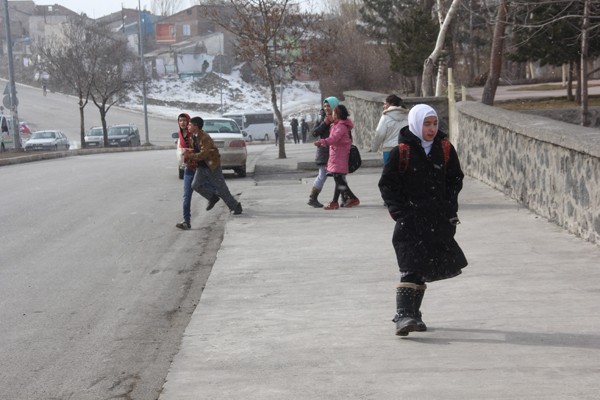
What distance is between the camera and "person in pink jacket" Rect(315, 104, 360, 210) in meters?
15.4

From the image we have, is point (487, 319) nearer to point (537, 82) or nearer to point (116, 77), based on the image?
point (537, 82)

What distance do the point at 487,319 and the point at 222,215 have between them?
9.22m

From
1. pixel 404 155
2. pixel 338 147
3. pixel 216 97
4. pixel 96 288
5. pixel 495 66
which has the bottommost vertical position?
pixel 216 97

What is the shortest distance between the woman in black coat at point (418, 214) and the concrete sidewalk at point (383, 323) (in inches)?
13.4

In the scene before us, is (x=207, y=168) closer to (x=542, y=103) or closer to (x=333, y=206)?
(x=333, y=206)

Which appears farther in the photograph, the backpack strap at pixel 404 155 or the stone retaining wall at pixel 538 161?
the stone retaining wall at pixel 538 161

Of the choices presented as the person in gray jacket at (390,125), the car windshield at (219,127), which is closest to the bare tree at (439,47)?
the car windshield at (219,127)

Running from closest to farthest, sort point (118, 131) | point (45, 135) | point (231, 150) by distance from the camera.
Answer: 1. point (231, 150)
2. point (45, 135)
3. point (118, 131)

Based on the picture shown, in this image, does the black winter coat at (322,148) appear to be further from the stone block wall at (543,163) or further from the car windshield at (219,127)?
the car windshield at (219,127)

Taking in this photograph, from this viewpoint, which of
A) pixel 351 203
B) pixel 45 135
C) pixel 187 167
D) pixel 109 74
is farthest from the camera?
pixel 109 74

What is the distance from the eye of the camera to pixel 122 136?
58.9 meters

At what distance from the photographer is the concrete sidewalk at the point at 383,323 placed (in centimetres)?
581

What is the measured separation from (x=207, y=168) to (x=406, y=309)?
8.21 metres

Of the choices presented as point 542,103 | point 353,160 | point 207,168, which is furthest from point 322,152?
point 542,103
